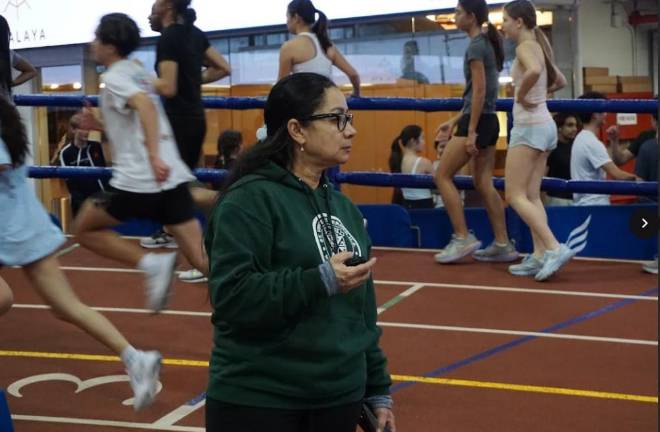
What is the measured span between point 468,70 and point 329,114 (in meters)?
4.63

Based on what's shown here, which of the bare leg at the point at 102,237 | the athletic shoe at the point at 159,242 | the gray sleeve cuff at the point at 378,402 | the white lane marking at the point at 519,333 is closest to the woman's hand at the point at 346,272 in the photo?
the gray sleeve cuff at the point at 378,402

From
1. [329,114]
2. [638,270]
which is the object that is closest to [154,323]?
[638,270]

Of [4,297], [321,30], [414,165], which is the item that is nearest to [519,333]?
[321,30]

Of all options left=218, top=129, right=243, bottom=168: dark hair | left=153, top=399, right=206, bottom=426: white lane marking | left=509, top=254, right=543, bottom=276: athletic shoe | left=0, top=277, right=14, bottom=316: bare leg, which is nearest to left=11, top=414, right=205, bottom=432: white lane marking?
left=153, top=399, right=206, bottom=426: white lane marking

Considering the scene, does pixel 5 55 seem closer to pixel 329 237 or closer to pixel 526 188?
pixel 526 188

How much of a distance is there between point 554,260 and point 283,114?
178 inches

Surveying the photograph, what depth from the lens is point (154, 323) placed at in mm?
6398

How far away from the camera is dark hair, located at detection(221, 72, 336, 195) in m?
2.85

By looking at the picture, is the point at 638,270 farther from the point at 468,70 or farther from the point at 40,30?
the point at 40,30

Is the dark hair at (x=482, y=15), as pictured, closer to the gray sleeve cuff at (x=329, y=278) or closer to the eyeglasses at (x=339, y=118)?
the eyeglasses at (x=339, y=118)

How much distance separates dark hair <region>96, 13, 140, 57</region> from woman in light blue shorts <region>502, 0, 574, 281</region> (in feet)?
8.30

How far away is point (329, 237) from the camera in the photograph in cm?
281

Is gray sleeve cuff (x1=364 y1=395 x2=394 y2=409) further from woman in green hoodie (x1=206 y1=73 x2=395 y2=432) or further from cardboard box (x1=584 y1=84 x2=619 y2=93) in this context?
cardboard box (x1=584 y1=84 x2=619 y2=93)

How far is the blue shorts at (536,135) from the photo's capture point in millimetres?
7109
